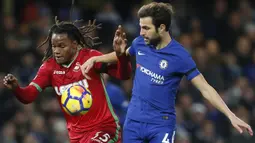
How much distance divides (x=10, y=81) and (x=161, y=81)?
1.50 m

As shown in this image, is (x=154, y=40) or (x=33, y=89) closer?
(x=154, y=40)

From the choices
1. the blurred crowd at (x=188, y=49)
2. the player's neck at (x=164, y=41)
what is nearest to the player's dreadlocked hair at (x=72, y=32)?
the player's neck at (x=164, y=41)

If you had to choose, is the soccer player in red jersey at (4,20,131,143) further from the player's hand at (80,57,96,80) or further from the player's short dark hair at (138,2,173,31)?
the player's short dark hair at (138,2,173,31)

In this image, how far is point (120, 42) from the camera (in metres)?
7.82

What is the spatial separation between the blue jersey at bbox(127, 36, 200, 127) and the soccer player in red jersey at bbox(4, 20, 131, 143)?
1.36 feet

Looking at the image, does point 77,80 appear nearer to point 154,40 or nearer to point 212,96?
point 154,40

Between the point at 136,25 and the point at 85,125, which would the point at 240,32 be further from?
the point at 85,125

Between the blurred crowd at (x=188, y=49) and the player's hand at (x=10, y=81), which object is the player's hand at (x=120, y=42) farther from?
the blurred crowd at (x=188, y=49)

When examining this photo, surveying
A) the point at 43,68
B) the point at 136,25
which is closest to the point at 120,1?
the point at 136,25

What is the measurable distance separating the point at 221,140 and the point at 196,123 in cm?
62

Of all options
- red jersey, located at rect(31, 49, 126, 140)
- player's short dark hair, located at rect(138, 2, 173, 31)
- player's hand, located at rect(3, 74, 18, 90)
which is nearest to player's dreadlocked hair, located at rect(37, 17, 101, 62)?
red jersey, located at rect(31, 49, 126, 140)

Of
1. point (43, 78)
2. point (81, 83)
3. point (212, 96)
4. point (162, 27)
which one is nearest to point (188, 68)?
point (212, 96)

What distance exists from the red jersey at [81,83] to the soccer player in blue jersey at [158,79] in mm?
458

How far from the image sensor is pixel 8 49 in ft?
46.3
